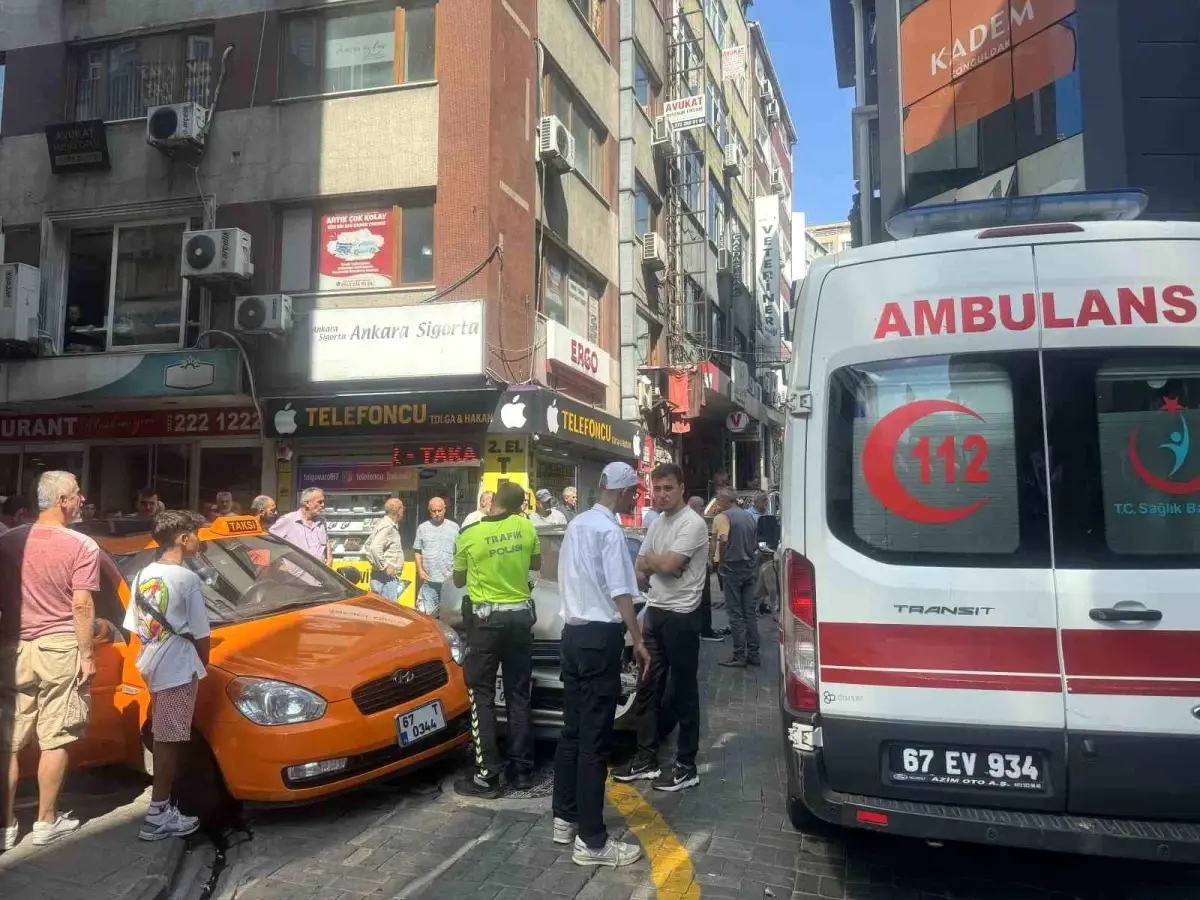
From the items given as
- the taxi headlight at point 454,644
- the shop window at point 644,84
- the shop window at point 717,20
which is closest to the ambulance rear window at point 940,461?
the taxi headlight at point 454,644

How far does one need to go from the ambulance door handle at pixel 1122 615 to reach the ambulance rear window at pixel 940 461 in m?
0.25

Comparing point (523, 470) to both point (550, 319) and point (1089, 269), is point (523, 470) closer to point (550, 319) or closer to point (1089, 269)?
point (550, 319)

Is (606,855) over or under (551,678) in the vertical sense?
under

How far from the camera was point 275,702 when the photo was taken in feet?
14.9

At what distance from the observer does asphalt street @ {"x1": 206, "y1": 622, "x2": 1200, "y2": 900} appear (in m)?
3.82

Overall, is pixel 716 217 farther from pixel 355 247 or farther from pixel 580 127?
pixel 355 247

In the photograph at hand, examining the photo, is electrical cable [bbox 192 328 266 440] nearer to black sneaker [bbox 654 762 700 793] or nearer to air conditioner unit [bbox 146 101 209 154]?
air conditioner unit [bbox 146 101 209 154]

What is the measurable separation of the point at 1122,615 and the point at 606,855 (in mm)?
2435

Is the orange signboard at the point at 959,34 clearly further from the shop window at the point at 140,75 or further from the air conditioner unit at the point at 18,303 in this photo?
the air conditioner unit at the point at 18,303

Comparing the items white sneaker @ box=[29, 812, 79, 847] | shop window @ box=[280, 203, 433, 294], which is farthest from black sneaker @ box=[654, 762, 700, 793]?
shop window @ box=[280, 203, 433, 294]

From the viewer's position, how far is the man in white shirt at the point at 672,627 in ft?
16.9

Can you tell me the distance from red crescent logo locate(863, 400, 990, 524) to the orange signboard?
38.3 feet

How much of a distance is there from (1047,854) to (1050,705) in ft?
4.82

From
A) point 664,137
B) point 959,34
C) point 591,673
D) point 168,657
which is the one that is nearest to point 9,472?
point 168,657
